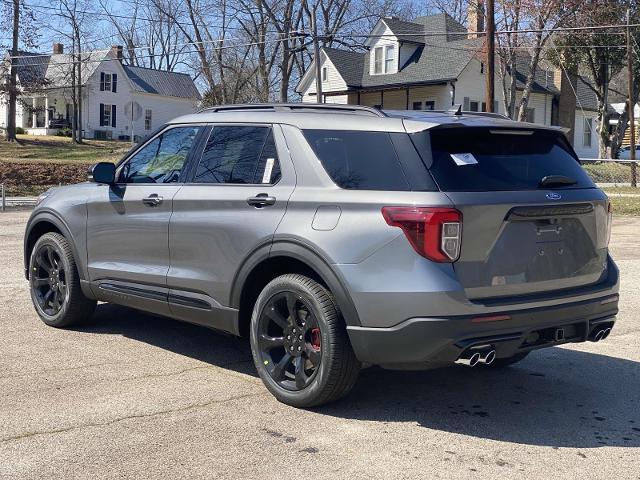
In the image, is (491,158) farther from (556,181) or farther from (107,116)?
(107,116)

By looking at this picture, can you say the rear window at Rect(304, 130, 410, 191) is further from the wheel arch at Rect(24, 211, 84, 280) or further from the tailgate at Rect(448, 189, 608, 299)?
the wheel arch at Rect(24, 211, 84, 280)

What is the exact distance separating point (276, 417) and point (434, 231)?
60.1 inches

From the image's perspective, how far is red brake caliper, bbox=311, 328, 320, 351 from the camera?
4.92 meters

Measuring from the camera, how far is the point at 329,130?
5133 mm

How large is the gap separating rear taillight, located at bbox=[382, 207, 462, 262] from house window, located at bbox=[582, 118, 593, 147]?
1971 inches

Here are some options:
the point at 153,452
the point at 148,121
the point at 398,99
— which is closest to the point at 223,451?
the point at 153,452

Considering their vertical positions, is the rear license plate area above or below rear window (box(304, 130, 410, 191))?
below

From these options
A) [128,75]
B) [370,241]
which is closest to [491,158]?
[370,241]

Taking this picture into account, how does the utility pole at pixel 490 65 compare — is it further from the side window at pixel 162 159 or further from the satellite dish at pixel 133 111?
the satellite dish at pixel 133 111

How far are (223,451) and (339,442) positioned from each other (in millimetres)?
654

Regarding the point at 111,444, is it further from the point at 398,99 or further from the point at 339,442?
the point at 398,99

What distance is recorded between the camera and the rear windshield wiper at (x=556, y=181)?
4894mm

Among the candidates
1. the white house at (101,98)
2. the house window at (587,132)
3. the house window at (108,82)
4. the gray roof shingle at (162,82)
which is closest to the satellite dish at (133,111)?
the white house at (101,98)

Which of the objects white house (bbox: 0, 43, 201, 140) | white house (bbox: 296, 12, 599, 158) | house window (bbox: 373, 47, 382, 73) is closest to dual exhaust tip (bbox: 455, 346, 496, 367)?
white house (bbox: 296, 12, 599, 158)
